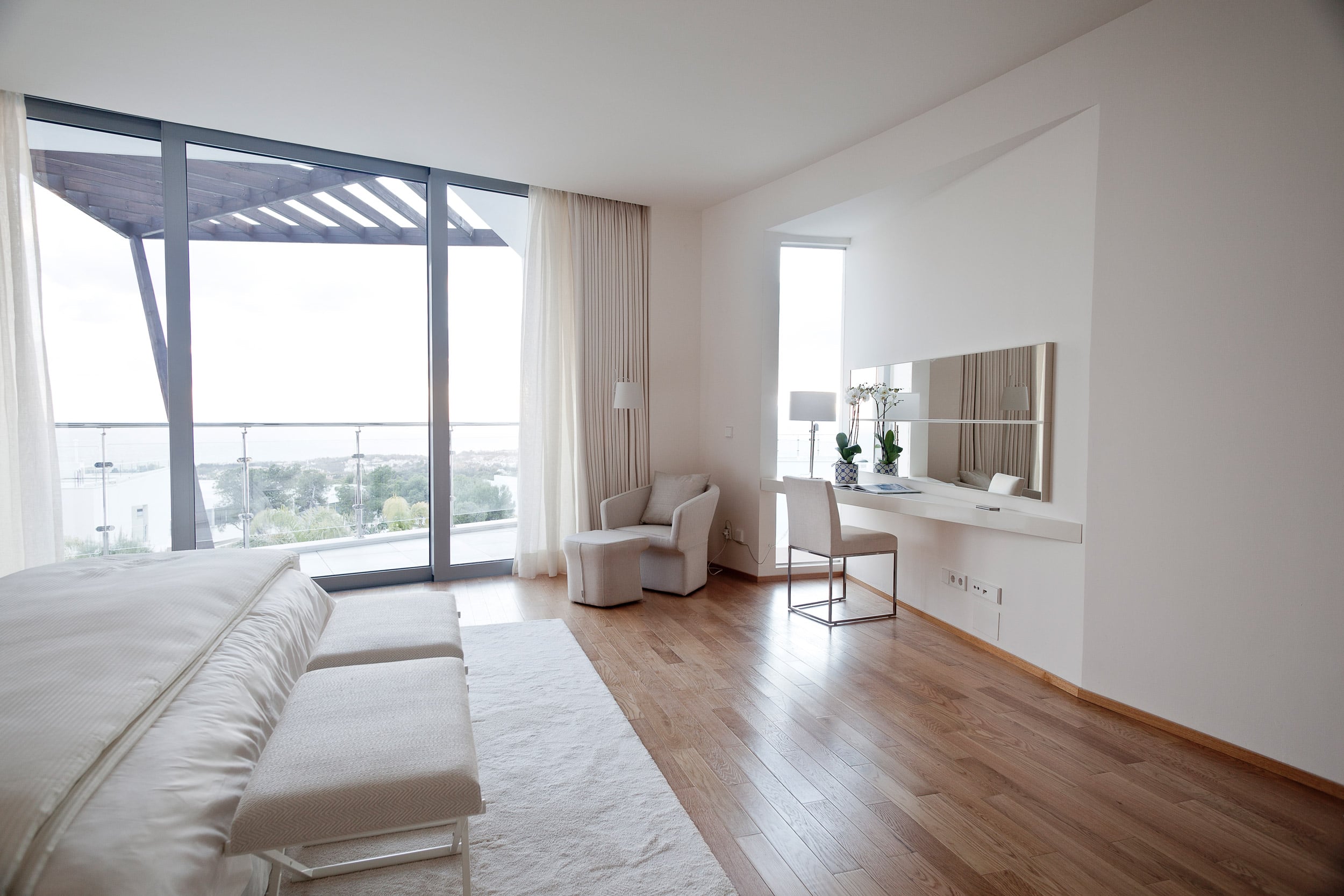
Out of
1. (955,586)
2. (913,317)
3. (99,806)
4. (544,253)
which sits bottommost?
(955,586)

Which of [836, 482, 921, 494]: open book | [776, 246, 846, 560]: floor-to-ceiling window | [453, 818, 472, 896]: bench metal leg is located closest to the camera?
[453, 818, 472, 896]: bench metal leg

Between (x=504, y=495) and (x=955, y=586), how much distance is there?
331 centimetres

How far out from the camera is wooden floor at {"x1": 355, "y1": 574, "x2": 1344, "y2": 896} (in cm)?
184

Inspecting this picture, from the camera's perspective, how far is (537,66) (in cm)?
329

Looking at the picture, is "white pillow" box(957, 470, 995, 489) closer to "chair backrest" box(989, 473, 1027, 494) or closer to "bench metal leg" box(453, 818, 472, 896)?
"chair backrest" box(989, 473, 1027, 494)

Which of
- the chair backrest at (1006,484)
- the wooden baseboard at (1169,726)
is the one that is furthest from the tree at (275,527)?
the chair backrest at (1006,484)

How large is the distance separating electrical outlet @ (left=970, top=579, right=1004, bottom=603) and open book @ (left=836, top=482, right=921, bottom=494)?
713mm

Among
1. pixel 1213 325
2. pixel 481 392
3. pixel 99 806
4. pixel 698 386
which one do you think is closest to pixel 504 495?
pixel 481 392

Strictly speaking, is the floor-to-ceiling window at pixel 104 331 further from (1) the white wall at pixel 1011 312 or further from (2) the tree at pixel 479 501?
(1) the white wall at pixel 1011 312

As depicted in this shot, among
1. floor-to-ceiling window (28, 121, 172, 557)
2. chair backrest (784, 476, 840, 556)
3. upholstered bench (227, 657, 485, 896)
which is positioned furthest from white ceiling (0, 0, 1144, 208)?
upholstered bench (227, 657, 485, 896)

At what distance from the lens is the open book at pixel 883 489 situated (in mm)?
4305

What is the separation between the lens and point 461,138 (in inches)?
164

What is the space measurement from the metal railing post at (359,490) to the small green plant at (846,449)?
342 centimetres

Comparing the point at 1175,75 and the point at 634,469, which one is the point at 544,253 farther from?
the point at 1175,75
